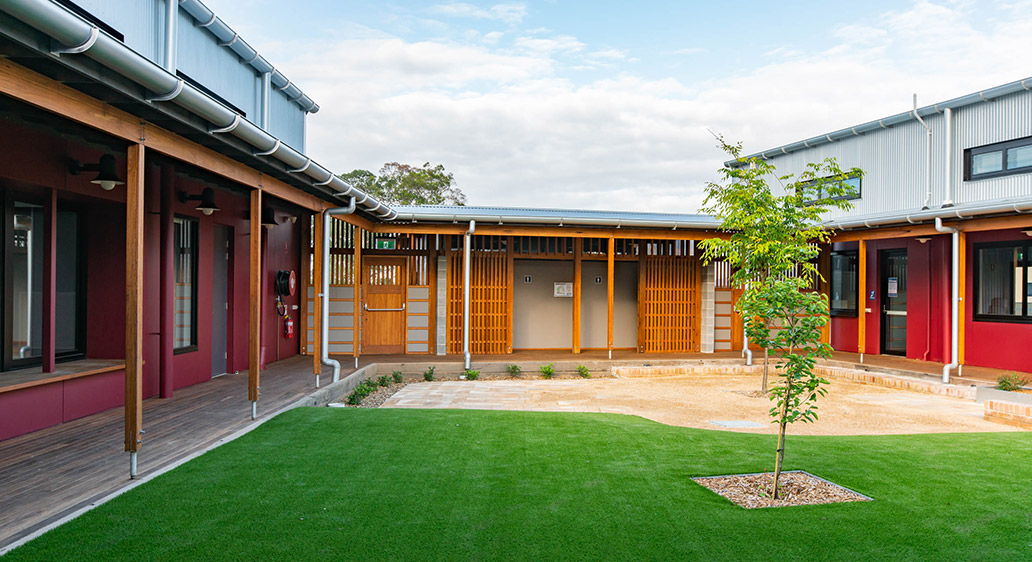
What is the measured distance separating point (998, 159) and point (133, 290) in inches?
537

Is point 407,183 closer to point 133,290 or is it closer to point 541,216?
point 541,216

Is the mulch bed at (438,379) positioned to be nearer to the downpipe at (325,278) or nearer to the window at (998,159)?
the downpipe at (325,278)

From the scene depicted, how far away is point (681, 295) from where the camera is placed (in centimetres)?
1380

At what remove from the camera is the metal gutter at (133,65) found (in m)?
2.65

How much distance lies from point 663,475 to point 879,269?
10.8 metres

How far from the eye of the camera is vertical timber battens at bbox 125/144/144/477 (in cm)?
398

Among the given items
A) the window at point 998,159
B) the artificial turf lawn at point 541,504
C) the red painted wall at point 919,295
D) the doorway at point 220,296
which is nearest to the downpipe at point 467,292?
the doorway at point 220,296

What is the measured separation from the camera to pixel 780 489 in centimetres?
422

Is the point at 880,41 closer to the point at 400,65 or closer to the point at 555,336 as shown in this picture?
the point at 555,336

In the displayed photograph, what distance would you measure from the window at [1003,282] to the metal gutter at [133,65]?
443 inches

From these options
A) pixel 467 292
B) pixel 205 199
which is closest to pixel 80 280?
pixel 205 199

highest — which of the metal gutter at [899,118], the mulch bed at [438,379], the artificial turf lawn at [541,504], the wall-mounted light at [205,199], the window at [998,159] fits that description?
the metal gutter at [899,118]

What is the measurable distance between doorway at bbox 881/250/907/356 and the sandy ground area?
288 centimetres

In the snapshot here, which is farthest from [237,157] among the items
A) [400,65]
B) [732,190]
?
[400,65]
